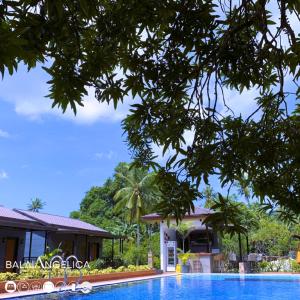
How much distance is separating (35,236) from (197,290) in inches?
507

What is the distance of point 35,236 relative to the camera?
84.6ft

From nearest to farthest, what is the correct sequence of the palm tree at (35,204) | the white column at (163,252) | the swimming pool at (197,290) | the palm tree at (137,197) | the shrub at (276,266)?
the swimming pool at (197,290) < the shrub at (276,266) < the white column at (163,252) < the palm tree at (137,197) < the palm tree at (35,204)

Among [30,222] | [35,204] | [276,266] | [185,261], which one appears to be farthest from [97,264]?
[35,204]

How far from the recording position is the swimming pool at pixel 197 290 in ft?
46.3

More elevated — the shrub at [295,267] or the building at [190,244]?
the building at [190,244]

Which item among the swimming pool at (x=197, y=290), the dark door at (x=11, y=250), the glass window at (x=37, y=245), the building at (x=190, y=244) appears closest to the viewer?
the swimming pool at (x=197, y=290)

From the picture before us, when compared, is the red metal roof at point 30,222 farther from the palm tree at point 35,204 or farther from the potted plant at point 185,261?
the palm tree at point 35,204

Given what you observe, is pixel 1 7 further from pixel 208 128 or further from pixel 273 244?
pixel 273 244

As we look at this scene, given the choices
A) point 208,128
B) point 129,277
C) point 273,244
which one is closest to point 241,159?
point 208,128

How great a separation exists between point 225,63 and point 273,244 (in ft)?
97.7

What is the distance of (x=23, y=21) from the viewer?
1.69 m

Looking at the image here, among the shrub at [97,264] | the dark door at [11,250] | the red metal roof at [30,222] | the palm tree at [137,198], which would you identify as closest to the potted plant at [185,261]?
the red metal roof at [30,222]

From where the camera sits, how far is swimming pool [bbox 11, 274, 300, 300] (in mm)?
14109

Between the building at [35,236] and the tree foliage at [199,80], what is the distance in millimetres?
14842
